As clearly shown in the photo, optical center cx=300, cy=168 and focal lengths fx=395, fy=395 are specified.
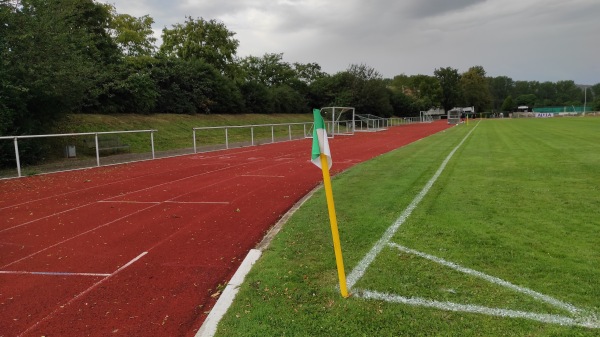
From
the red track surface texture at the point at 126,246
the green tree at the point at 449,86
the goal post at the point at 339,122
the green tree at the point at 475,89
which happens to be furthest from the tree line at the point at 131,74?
the green tree at the point at 475,89

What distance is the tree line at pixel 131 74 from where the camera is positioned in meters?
15.2

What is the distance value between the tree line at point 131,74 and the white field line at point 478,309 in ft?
50.2

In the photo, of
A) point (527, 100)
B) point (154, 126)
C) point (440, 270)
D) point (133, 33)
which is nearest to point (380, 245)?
point (440, 270)

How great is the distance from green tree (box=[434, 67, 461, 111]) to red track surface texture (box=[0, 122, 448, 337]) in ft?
401

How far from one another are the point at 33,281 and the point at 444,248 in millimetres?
4878

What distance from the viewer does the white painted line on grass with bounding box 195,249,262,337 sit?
3339 millimetres

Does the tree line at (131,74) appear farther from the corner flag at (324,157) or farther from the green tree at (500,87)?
the green tree at (500,87)

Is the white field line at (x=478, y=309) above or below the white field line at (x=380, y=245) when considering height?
below

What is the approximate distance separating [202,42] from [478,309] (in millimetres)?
50889

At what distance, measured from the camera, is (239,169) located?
45.1 feet

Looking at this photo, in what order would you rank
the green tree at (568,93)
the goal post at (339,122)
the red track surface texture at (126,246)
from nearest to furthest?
the red track surface texture at (126,246) → the goal post at (339,122) → the green tree at (568,93)

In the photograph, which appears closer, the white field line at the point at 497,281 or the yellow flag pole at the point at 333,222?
the white field line at the point at 497,281

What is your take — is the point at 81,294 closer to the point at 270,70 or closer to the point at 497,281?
the point at 497,281

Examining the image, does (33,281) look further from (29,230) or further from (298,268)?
(298,268)
